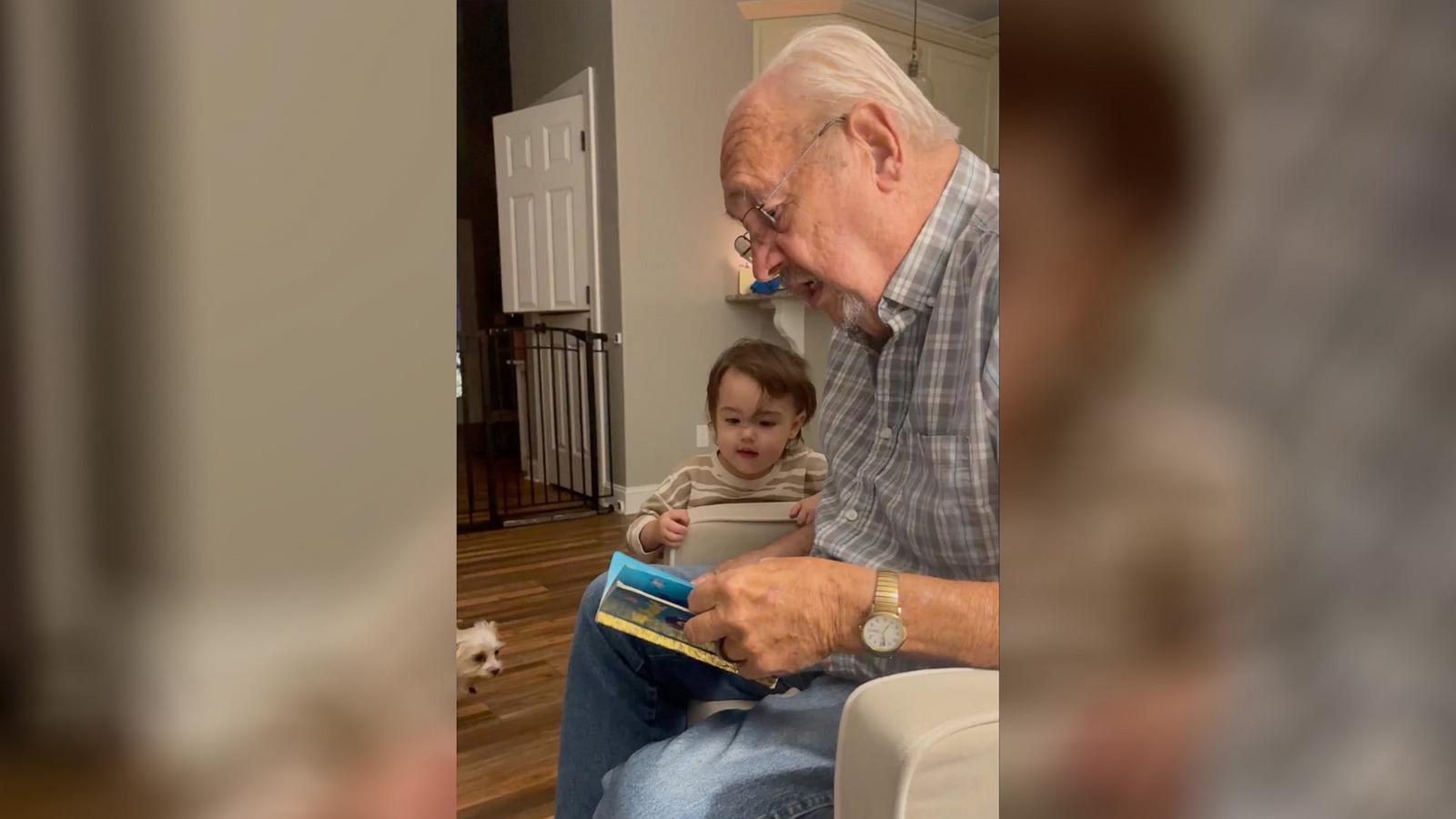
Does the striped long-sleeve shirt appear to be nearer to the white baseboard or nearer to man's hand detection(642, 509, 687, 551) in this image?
man's hand detection(642, 509, 687, 551)

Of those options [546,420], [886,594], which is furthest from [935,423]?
[546,420]

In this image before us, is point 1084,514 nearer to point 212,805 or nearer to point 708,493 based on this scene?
point 212,805

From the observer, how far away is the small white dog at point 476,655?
91cm

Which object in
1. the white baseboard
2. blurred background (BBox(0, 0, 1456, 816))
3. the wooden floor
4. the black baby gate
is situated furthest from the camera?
the black baby gate

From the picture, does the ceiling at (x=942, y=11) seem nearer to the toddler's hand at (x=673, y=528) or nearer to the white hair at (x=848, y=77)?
the white hair at (x=848, y=77)

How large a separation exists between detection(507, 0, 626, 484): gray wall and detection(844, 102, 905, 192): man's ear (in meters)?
1.22

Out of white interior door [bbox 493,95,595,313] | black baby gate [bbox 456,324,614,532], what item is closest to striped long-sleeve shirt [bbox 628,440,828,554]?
black baby gate [bbox 456,324,614,532]

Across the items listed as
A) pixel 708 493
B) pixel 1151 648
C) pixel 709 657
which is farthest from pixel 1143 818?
pixel 708 493

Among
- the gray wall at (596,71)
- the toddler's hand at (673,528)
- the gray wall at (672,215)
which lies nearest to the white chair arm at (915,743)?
the toddler's hand at (673,528)

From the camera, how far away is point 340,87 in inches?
2.8

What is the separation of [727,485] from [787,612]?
55 cm

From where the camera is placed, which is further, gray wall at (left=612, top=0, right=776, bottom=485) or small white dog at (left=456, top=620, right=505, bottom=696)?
gray wall at (left=612, top=0, right=776, bottom=485)

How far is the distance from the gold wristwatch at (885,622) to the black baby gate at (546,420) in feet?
4.90

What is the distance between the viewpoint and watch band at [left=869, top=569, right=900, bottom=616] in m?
0.47
